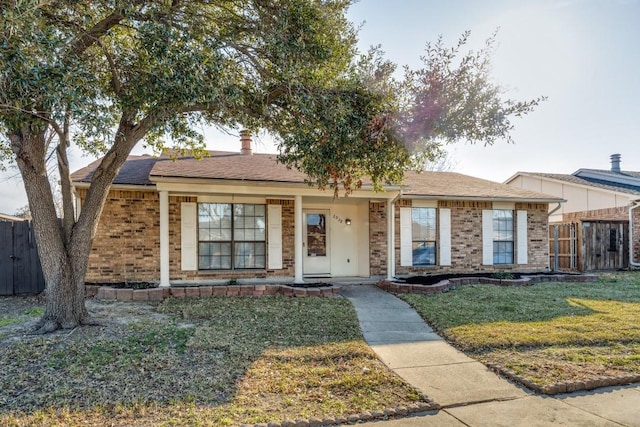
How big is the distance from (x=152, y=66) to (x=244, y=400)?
14.7ft

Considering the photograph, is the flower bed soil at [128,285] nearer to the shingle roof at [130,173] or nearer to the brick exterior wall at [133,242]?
the brick exterior wall at [133,242]

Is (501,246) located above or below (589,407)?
above

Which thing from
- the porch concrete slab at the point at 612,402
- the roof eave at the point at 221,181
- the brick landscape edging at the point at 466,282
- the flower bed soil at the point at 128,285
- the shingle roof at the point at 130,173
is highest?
the shingle roof at the point at 130,173

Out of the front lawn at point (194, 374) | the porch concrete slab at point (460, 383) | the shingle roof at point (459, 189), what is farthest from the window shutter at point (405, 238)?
the porch concrete slab at point (460, 383)

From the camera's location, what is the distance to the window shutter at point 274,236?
433 inches

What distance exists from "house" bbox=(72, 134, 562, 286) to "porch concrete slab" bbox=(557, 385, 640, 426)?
6455 mm

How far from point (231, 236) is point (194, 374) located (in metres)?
6.47

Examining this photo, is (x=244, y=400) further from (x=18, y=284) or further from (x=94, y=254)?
(x=18, y=284)

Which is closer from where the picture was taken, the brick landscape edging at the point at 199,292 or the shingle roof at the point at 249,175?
the brick landscape edging at the point at 199,292

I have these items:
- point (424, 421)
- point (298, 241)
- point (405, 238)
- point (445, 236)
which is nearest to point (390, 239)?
point (405, 238)

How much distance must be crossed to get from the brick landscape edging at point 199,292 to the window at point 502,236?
249 inches

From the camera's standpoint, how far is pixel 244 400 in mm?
3949

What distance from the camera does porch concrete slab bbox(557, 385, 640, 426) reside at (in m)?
3.75

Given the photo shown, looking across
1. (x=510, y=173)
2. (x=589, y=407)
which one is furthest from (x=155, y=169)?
(x=510, y=173)
